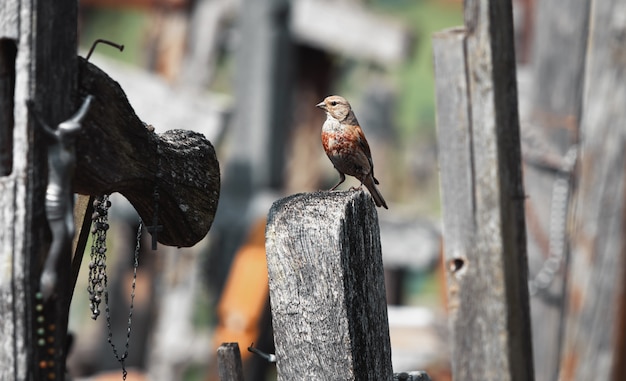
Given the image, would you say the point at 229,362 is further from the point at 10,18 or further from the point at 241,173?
the point at 241,173

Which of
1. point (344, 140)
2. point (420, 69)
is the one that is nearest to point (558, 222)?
point (344, 140)

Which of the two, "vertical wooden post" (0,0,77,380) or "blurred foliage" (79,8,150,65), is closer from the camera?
"vertical wooden post" (0,0,77,380)

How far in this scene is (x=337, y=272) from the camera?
6.73 ft

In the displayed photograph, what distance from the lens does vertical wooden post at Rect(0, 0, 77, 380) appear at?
165 cm

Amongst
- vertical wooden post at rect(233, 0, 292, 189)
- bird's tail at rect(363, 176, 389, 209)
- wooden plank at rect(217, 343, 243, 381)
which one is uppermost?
vertical wooden post at rect(233, 0, 292, 189)

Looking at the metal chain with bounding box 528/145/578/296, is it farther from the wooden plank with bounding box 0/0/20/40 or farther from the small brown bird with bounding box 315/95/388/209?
the wooden plank with bounding box 0/0/20/40

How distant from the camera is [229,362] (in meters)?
2.24

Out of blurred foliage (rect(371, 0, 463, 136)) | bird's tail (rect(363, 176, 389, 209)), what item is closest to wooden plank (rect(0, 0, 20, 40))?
bird's tail (rect(363, 176, 389, 209))

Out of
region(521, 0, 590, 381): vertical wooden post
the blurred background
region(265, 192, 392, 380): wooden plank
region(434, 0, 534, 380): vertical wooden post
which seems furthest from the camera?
the blurred background

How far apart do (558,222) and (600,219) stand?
48cm

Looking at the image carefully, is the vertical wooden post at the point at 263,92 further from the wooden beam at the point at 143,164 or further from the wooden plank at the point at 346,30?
the wooden beam at the point at 143,164

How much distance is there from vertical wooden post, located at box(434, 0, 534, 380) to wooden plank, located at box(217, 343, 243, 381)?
1.19 metres

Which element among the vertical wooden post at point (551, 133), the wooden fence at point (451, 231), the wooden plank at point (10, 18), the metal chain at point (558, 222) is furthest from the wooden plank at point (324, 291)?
the vertical wooden post at point (551, 133)

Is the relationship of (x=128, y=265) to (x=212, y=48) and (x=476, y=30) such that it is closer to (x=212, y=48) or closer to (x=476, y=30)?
(x=212, y=48)
